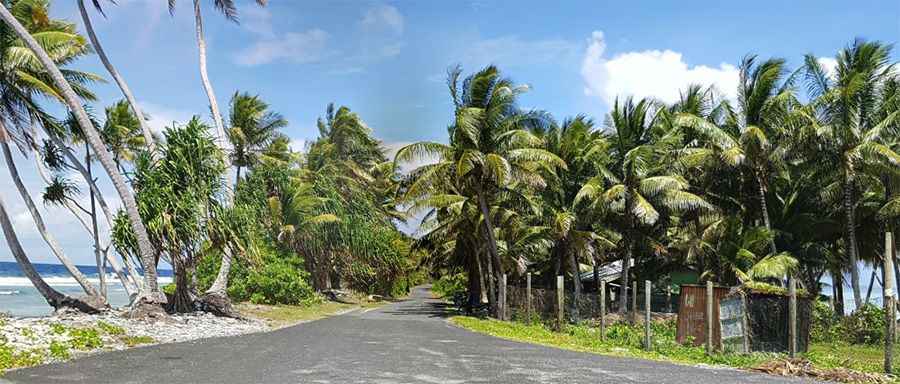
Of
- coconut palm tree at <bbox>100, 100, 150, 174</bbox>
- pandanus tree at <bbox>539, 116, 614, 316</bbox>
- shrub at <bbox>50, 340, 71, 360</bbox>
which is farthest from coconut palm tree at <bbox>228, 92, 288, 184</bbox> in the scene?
shrub at <bbox>50, 340, 71, 360</bbox>

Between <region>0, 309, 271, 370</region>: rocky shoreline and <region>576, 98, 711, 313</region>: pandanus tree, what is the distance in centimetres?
1507

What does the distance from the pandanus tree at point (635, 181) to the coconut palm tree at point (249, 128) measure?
58.2 ft

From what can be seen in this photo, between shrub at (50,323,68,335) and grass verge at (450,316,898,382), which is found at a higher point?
shrub at (50,323,68,335)

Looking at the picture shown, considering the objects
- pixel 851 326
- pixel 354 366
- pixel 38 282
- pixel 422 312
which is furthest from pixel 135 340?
pixel 851 326

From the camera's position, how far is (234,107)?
37500mm

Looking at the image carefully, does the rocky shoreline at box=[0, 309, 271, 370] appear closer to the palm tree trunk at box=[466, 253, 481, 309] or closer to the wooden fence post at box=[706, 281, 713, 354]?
the wooden fence post at box=[706, 281, 713, 354]

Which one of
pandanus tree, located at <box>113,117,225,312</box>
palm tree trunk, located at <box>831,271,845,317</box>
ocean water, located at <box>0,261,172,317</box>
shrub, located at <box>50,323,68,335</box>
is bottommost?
ocean water, located at <box>0,261,172,317</box>

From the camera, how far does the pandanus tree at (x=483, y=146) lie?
25.7 m

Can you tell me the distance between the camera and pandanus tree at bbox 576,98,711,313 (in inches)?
1097

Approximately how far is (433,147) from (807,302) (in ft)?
45.8

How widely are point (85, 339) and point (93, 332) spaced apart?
0.73 meters

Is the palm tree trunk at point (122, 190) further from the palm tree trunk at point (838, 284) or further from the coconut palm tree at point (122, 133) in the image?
the palm tree trunk at point (838, 284)

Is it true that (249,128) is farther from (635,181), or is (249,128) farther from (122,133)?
(635,181)

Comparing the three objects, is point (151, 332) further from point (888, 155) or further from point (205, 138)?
point (888, 155)
